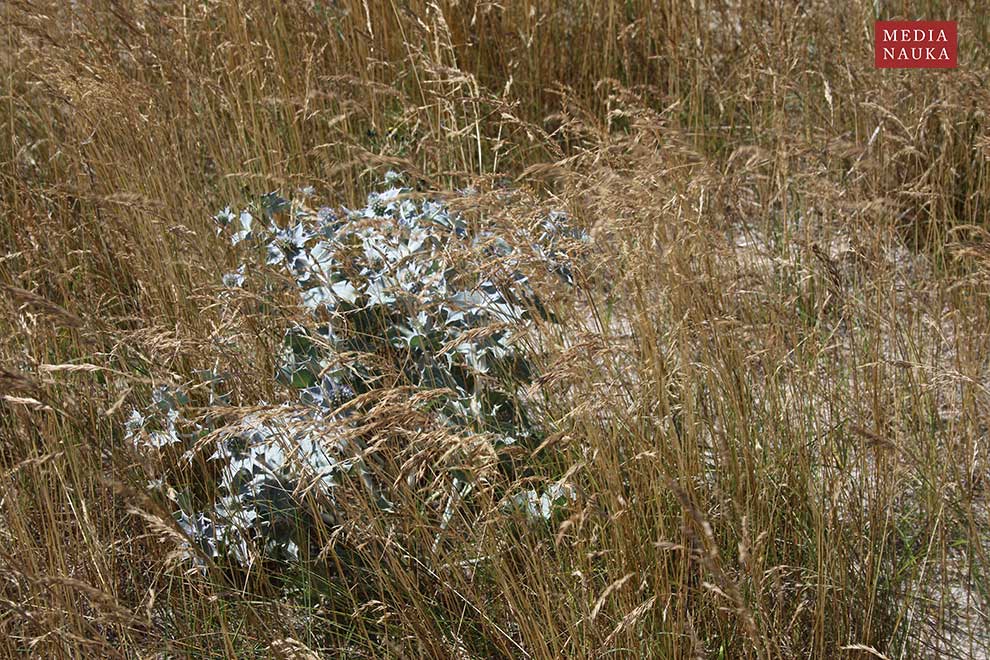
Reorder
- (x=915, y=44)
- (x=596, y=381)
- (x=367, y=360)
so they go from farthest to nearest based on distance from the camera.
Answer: (x=915, y=44) < (x=367, y=360) < (x=596, y=381)

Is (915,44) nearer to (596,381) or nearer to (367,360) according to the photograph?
(596,381)

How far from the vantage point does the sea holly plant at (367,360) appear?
6.11 feet

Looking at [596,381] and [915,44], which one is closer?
[596,381]

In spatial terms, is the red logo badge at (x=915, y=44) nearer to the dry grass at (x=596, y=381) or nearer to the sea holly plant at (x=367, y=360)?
the dry grass at (x=596, y=381)

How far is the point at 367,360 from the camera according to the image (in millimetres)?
1891

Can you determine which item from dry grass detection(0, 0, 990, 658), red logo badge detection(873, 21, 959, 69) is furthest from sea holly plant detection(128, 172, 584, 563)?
red logo badge detection(873, 21, 959, 69)

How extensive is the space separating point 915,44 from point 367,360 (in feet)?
6.76

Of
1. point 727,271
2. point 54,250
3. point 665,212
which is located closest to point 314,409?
point 665,212

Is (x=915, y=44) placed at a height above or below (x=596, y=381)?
above

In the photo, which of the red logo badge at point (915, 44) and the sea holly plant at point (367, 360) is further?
the red logo badge at point (915, 44)

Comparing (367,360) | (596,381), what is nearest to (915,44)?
(596,381)

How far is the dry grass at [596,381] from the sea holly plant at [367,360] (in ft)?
0.26

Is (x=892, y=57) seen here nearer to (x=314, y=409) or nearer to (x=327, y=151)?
(x=327, y=151)

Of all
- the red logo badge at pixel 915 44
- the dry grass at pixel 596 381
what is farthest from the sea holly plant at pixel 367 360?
the red logo badge at pixel 915 44
